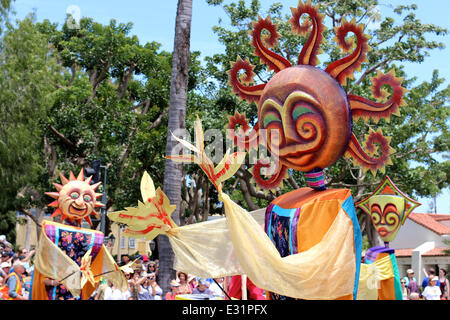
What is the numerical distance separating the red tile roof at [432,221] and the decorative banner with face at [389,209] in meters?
23.8

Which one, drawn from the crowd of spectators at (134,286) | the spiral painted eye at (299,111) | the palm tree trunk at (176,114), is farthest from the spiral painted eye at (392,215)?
the spiral painted eye at (299,111)

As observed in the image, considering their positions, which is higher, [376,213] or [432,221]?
[432,221]

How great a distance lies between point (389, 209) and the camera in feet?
24.6

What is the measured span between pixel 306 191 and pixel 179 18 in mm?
4866

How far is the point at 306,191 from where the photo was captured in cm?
491

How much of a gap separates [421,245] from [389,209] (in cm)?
2461

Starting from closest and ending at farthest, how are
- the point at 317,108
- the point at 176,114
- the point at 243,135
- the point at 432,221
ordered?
the point at 317,108
the point at 243,135
the point at 176,114
the point at 432,221

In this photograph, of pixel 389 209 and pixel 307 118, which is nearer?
pixel 307 118

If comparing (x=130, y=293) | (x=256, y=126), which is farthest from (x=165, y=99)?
(x=256, y=126)

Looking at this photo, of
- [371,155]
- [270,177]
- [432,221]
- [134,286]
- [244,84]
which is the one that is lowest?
[134,286]

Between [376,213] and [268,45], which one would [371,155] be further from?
[376,213]

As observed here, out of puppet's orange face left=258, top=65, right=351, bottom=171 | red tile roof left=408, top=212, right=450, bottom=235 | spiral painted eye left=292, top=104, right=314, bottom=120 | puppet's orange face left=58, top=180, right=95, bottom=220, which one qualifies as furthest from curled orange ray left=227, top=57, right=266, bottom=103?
red tile roof left=408, top=212, right=450, bottom=235

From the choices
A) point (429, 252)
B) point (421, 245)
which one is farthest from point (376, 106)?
point (421, 245)
